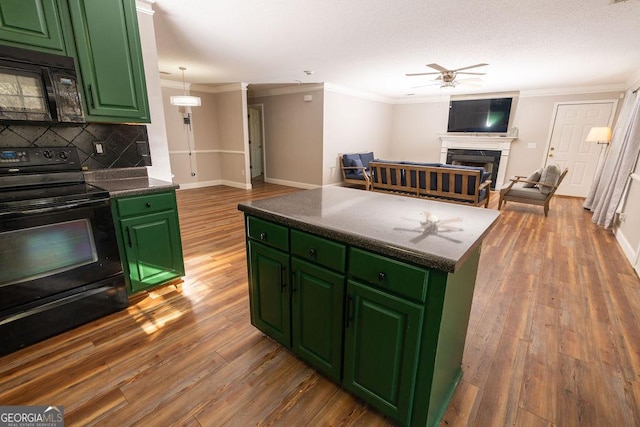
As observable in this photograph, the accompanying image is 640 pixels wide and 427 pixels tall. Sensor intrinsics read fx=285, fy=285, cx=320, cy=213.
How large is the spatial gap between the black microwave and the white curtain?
606cm

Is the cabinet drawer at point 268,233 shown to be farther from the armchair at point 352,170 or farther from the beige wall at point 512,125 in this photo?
the beige wall at point 512,125

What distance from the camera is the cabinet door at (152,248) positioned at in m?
2.08

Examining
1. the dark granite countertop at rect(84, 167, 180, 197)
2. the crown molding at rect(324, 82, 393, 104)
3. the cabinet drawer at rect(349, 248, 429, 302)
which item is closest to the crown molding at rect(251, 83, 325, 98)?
the crown molding at rect(324, 82, 393, 104)

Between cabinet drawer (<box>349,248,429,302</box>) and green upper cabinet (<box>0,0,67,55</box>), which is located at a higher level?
green upper cabinet (<box>0,0,67,55</box>)

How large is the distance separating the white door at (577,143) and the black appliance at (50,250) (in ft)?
26.8

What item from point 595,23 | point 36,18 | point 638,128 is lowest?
point 638,128

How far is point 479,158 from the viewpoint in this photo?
23.8 feet

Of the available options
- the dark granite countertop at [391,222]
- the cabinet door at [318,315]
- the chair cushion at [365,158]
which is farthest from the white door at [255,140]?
the cabinet door at [318,315]

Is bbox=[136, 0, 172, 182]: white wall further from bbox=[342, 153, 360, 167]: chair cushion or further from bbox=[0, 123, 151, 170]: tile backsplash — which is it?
bbox=[342, 153, 360, 167]: chair cushion

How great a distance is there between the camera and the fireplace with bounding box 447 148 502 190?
279 inches

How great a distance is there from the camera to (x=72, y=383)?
4.97 ft

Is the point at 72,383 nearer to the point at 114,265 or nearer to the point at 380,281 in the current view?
the point at 114,265

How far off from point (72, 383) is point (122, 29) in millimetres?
2324

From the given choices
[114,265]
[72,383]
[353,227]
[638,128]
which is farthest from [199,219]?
[638,128]
